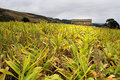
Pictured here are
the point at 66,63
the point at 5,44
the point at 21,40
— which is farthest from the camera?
the point at 21,40

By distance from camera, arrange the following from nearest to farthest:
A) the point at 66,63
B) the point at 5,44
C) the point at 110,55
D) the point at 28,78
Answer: the point at 28,78
the point at 66,63
the point at 110,55
the point at 5,44

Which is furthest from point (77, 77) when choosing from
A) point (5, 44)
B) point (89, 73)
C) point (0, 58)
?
point (5, 44)

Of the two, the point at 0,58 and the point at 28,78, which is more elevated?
the point at 0,58

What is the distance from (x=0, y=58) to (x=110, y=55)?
1.74 metres

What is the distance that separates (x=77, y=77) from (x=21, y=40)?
1.50m

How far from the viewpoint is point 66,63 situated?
1482 mm

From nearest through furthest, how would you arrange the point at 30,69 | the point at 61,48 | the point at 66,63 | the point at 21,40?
the point at 30,69, the point at 66,63, the point at 61,48, the point at 21,40

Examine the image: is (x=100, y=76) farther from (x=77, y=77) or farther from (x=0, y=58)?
(x=0, y=58)

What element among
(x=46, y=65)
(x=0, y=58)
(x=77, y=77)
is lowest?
(x=77, y=77)

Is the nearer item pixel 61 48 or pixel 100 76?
pixel 100 76

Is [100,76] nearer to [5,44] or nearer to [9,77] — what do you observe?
[9,77]

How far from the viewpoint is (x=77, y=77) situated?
128 cm

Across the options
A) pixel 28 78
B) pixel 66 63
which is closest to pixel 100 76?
pixel 66 63

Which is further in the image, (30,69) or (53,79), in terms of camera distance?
(30,69)
